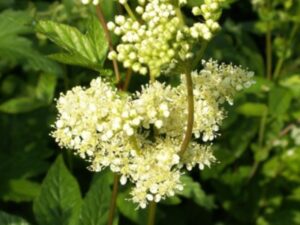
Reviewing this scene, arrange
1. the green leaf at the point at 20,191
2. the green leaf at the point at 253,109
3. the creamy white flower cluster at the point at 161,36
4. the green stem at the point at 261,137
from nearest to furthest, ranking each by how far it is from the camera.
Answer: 1. the creamy white flower cluster at the point at 161,36
2. the green leaf at the point at 20,191
3. the green leaf at the point at 253,109
4. the green stem at the point at 261,137

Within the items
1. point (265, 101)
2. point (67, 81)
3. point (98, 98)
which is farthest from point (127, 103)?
point (265, 101)

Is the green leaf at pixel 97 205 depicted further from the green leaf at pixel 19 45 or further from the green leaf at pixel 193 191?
the green leaf at pixel 19 45

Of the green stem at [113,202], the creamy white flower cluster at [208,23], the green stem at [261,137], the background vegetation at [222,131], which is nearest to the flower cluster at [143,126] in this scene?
the green stem at [113,202]

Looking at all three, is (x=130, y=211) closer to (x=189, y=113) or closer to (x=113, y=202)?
(x=113, y=202)

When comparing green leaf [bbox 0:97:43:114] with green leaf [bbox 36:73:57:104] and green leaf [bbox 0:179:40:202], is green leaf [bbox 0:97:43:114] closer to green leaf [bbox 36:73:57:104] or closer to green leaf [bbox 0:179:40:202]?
green leaf [bbox 36:73:57:104]

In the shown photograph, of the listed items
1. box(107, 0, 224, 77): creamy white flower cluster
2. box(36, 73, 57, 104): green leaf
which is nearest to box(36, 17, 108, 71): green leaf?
box(107, 0, 224, 77): creamy white flower cluster

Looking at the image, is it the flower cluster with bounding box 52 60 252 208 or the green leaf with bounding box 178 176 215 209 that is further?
the green leaf with bounding box 178 176 215 209
